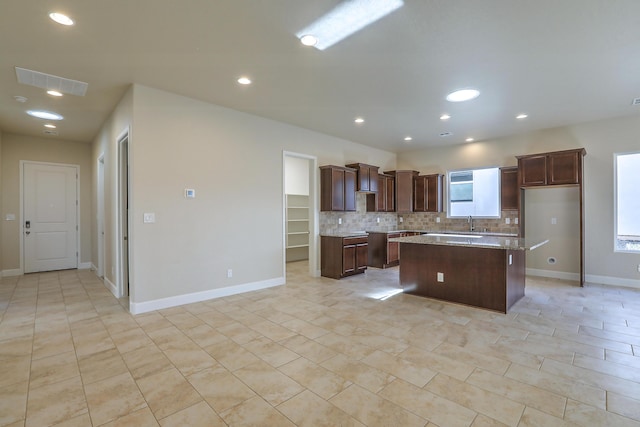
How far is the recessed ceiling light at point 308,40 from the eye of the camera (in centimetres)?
272

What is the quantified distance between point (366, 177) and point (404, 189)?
1358mm

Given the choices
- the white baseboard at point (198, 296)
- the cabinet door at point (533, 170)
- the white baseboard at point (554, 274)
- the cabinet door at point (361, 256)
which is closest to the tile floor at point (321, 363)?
the white baseboard at point (198, 296)

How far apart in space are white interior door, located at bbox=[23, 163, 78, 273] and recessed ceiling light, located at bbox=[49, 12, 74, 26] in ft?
17.5

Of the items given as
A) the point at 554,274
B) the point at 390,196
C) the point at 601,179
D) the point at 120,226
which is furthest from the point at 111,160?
the point at 601,179

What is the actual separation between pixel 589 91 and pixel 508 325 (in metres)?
3.28

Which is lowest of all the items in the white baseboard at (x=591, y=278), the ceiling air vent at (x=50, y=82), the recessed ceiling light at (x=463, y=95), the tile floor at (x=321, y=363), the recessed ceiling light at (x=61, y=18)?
the tile floor at (x=321, y=363)

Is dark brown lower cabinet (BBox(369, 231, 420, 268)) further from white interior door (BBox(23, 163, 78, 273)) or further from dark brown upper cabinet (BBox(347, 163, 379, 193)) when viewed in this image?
white interior door (BBox(23, 163, 78, 273))

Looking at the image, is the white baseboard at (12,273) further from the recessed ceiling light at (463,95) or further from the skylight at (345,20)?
the recessed ceiling light at (463,95)

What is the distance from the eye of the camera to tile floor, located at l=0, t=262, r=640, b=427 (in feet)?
6.27

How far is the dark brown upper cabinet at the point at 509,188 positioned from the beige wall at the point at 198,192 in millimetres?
4245

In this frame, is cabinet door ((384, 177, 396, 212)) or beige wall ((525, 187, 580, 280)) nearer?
beige wall ((525, 187, 580, 280))

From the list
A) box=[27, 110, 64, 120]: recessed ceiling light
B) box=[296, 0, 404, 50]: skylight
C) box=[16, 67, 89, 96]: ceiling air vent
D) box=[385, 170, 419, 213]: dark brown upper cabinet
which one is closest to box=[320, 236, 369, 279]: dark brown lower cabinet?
box=[385, 170, 419, 213]: dark brown upper cabinet

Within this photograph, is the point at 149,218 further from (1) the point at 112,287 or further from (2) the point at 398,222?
(2) the point at 398,222

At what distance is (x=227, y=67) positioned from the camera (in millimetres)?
3305
